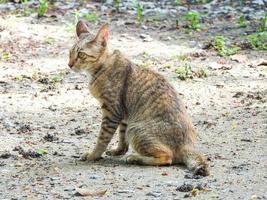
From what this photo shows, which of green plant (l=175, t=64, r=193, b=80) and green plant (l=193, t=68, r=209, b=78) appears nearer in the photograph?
green plant (l=175, t=64, r=193, b=80)

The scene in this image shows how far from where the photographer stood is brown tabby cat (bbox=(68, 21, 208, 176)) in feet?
24.0

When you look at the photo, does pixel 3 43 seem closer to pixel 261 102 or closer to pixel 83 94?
pixel 83 94

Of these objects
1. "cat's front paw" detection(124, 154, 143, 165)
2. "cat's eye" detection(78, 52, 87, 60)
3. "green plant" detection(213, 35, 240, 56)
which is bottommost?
"green plant" detection(213, 35, 240, 56)

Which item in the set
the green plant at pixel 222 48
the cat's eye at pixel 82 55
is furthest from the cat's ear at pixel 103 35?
the green plant at pixel 222 48

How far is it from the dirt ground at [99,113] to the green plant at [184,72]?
0.11 meters

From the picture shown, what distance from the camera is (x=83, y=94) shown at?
10492 mm

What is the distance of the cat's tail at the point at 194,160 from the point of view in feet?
22.8

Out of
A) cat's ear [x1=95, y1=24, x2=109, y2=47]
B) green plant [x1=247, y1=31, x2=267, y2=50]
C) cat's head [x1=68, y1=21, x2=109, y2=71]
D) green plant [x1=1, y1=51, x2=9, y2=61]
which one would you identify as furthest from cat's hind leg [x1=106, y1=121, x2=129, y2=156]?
green plant [x1=247, y1=31, x2=267, y2=50]

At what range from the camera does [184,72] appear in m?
11.3

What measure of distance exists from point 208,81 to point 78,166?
166 inches

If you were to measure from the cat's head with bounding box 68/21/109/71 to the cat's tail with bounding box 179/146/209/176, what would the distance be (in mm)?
1279

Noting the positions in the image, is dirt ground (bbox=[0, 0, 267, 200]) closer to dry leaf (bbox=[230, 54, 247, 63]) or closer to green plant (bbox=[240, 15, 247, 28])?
dry leaf (bbox=[230, 54, 247, 63])

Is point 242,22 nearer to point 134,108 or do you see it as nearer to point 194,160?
point 134,108

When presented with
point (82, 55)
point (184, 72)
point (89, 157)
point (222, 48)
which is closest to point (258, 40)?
point (222, 48)
